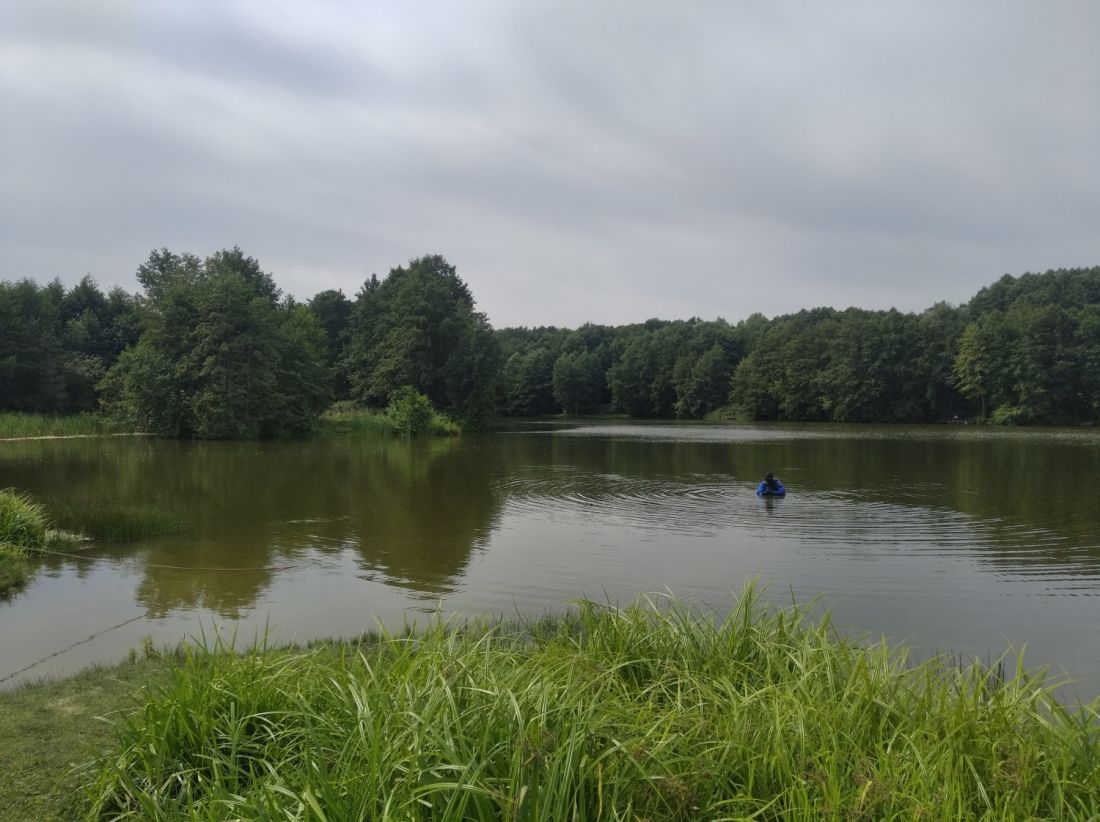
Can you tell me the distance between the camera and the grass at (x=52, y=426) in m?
40.0

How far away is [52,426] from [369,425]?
20216 millimetres

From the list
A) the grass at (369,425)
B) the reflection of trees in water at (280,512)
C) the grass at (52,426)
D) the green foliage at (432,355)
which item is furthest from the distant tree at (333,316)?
the reflection of trees in water at (280,512)

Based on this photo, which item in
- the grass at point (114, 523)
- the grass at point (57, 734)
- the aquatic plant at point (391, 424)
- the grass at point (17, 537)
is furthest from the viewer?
the aquatic plant at point (391, 424)

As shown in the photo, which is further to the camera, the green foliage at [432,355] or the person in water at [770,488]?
the green foliage at [432,355]

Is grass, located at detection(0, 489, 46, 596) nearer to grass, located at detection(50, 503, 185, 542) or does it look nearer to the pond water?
the pond water

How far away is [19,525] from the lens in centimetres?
1311

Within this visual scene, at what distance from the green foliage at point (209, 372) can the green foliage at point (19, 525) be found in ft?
111

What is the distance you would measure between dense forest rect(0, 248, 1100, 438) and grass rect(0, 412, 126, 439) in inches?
66.7

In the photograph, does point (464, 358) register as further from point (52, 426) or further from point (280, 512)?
point (280, 512)

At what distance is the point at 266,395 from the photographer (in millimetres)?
48594

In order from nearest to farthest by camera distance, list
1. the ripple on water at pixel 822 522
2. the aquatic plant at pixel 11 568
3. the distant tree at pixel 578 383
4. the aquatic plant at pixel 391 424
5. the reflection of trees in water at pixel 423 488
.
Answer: the aquatic plant at pixel 11 568 → the reflection of trees in water at pixel 423 488 → the ripple on water at pixel 822 522 → the aquatic plant at pixel 391 424 → the distant tree at pixel 578 383

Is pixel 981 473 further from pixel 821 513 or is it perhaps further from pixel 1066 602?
pixel 1066 602

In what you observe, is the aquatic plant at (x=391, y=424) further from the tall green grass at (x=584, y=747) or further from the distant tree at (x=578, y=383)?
the distant tree at (x=578, y=383)

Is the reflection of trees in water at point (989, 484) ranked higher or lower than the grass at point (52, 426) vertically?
lower
